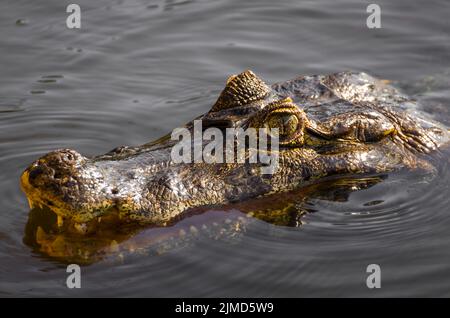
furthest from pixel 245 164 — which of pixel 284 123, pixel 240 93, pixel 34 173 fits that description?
pixel 34 173

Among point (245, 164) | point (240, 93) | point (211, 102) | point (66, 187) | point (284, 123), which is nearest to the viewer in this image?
point (66, 187)

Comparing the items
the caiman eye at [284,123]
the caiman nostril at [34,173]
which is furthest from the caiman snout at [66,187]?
the caiman eye at [284,123]

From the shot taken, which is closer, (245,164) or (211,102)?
(245,164)

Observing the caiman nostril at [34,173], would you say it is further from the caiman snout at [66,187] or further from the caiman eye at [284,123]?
the caiman eye at [284,123]

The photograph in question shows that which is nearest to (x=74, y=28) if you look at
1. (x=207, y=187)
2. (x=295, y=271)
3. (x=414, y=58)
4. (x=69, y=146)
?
(x=69, y=146)

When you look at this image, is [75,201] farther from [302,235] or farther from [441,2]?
[441,2]

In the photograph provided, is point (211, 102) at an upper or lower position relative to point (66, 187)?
upper

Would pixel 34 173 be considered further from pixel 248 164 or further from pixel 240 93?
pixel 240 93
